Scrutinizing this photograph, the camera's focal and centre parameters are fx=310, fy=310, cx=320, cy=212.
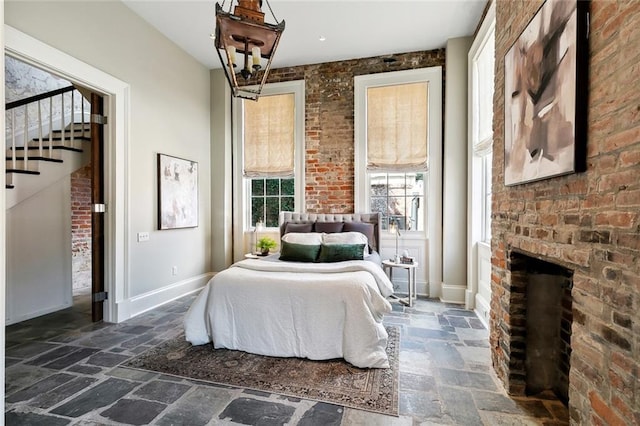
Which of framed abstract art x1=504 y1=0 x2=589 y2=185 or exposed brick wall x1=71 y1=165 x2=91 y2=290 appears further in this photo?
exposed brick wall x1=71 y1=165 x2=91 y2=290

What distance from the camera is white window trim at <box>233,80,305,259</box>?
16.8ft

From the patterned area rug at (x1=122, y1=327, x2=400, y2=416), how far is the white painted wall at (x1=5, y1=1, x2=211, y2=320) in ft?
4.59

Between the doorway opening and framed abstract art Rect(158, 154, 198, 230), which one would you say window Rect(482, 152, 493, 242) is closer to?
framed abstract art Rect(158, 154, 198, 230)

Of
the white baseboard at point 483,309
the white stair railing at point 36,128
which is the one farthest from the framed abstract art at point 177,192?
the white baseboard at point 483,309

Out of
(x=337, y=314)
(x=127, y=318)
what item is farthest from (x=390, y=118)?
(x=127, y=318)

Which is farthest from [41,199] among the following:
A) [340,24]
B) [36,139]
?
[340,24]

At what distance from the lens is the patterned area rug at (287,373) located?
2.15 metres

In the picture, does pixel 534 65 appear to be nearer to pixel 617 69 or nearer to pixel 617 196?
pixel 617 69

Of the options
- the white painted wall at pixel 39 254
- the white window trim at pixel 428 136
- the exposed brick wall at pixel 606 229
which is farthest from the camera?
the white window trim at pixel 428 136

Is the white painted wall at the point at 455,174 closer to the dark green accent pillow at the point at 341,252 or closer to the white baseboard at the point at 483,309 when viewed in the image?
the white baseboard at the point at 483,309

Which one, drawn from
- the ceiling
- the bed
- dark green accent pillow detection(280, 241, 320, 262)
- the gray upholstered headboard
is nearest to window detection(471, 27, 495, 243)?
the ceiling

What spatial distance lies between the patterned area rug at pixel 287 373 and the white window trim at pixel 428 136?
7.72 feet

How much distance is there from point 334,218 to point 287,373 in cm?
268

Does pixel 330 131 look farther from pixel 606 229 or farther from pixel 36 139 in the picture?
pixel 36 139
